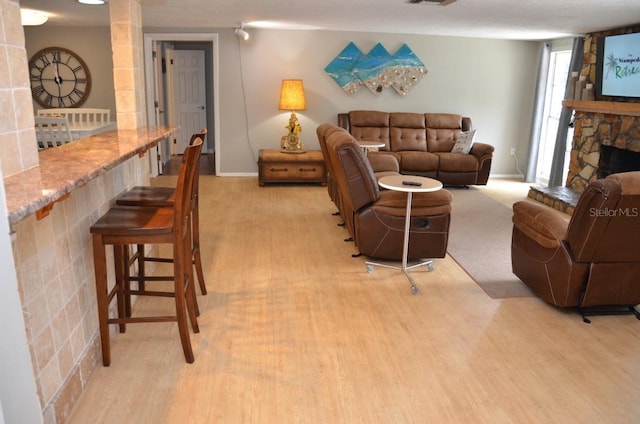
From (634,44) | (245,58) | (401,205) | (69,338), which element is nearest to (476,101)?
(634,44)

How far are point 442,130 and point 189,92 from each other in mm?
4683

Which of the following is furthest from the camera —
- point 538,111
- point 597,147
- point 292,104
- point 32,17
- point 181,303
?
point 538,111

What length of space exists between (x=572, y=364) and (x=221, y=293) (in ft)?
6.89

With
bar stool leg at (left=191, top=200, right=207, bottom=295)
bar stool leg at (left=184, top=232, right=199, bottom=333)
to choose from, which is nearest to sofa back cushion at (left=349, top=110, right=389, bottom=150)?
bar stool leg at (left=191, top=200, right=207, bottom=295)

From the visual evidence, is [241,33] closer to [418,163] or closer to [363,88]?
[363,88]

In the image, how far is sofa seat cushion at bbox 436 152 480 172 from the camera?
20.9 ft

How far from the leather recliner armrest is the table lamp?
3820 mm

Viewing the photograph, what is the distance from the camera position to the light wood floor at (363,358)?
2096 millimetres

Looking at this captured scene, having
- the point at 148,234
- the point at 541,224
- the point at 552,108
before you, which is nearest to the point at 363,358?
the point at 148,234

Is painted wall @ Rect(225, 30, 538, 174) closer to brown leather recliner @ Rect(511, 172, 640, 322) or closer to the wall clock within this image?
the wall clock

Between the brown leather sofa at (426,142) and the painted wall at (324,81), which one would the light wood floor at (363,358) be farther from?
the painted wall at (324,81)

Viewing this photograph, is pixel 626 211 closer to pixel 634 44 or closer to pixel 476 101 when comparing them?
pixel 634 44

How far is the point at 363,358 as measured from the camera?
2.49 m

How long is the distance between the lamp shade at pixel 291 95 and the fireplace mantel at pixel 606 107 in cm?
338
